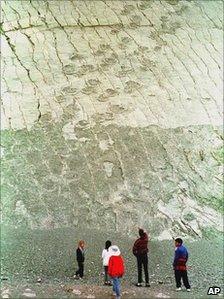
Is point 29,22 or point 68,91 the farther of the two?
point 29,22

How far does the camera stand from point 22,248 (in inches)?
536

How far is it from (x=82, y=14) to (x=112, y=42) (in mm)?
2005

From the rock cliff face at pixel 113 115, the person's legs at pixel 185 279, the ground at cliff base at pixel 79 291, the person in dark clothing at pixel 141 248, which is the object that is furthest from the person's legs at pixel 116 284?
the rock cliff face at pixel 113 115

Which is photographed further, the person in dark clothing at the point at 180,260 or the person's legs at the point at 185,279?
the person's legs at the point at 185,279

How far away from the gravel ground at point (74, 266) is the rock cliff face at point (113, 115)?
23.1 inches

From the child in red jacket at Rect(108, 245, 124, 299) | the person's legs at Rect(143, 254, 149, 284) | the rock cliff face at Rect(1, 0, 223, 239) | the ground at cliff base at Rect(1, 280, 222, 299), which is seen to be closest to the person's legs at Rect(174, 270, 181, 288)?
the ground at cliff base at Rect(1, 280, 222, 299)

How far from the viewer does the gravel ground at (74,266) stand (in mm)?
11417

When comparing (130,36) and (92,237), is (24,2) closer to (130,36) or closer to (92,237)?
(130,36)

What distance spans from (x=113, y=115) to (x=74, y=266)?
257 inches

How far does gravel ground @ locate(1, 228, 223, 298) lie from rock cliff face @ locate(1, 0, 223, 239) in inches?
23.1

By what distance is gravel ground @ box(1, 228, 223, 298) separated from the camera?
37.5 feet

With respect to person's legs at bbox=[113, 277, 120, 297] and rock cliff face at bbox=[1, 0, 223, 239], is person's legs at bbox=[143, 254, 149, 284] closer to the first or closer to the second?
person's legs at bbox=[113, 277, 120, 297]

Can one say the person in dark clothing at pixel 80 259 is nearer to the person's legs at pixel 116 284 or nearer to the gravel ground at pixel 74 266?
the gravel ground at pixel 74 266

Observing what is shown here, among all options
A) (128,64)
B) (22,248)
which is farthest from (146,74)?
(22,248)
